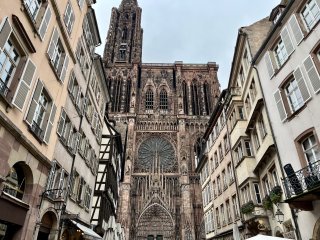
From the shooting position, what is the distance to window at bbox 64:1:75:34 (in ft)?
40.8

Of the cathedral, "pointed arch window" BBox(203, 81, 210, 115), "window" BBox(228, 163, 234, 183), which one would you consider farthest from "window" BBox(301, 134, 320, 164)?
"pointed arch window" BBox(203, 81, 210, 115)

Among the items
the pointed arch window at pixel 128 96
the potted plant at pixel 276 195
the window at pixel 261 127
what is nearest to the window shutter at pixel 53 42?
the window at pixel 261 127

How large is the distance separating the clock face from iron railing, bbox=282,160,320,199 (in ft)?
129

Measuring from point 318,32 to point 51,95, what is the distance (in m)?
10.8

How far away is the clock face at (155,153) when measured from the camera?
48875mm

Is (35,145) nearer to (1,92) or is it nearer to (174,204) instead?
(1,92)

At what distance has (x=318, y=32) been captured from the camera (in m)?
9.91

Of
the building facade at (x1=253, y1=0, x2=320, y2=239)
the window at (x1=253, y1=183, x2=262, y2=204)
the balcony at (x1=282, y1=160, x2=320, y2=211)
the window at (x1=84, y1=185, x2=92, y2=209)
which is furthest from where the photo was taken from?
the window at (x1=84, y1=185, x2=92, y2=209)

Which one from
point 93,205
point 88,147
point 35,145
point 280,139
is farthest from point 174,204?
point 35,145

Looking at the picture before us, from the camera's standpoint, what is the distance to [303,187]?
941 centimetres

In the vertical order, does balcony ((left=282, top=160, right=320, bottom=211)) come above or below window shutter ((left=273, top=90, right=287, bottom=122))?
below

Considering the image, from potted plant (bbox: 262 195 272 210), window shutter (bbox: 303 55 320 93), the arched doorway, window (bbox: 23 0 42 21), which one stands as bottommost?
the arched doorway

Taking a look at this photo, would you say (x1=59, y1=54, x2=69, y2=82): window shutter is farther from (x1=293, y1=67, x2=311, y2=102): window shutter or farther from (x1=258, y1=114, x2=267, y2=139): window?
(x1=258, y1=114, x2=267, y2=139): window

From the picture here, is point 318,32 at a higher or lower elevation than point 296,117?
higher
